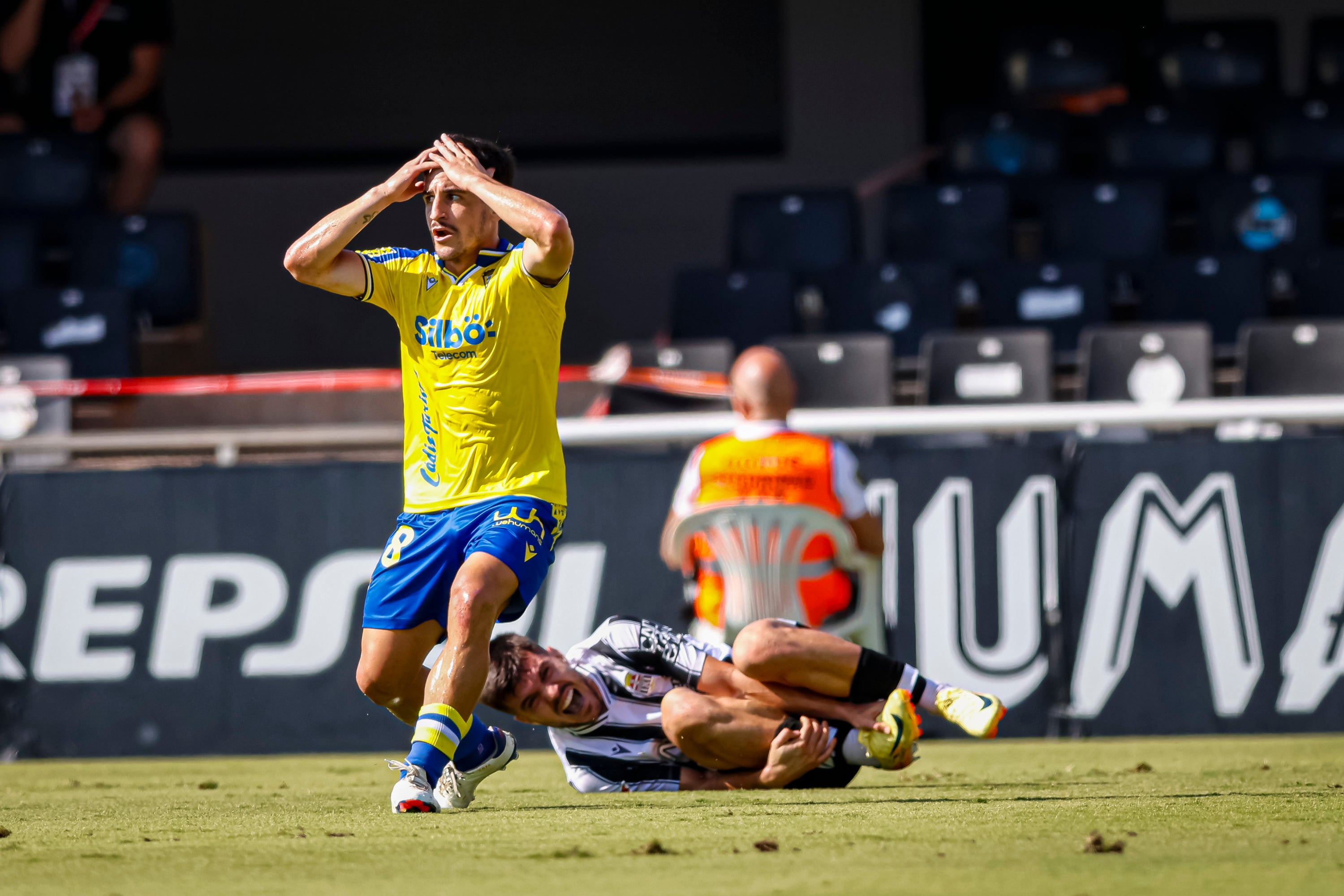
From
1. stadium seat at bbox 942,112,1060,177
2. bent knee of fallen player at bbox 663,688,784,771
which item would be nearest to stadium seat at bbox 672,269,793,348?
stadium seat at bbox 942,112,1060,177

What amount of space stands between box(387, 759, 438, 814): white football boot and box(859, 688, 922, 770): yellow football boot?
1369 millimetres

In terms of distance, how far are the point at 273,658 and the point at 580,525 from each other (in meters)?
1.55

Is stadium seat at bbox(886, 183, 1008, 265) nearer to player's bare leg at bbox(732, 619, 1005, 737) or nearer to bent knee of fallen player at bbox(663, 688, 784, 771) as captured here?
player's bare leg at bbox(732, 619, 1005, 737)

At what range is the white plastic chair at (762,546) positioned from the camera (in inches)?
234

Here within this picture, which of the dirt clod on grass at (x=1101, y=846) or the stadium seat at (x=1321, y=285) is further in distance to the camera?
the stadium seat at (x=1321, y=285)

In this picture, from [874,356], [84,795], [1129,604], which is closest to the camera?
Result: [84,795]

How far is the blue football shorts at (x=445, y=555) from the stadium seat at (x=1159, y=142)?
8534 mm

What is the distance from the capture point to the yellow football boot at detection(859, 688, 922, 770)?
16.1 ft

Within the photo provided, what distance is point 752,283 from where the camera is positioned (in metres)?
10.6

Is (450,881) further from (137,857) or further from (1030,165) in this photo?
(1030,165)

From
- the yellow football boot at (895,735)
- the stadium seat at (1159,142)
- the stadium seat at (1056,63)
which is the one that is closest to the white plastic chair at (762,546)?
the yellow football boot at (895,735)

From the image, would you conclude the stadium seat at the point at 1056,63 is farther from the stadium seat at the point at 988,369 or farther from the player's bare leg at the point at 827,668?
the player's bare leg at the point at 827,668

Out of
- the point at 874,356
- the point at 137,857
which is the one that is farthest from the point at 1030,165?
the point at 137,857

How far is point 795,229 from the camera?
11625 millimetres
